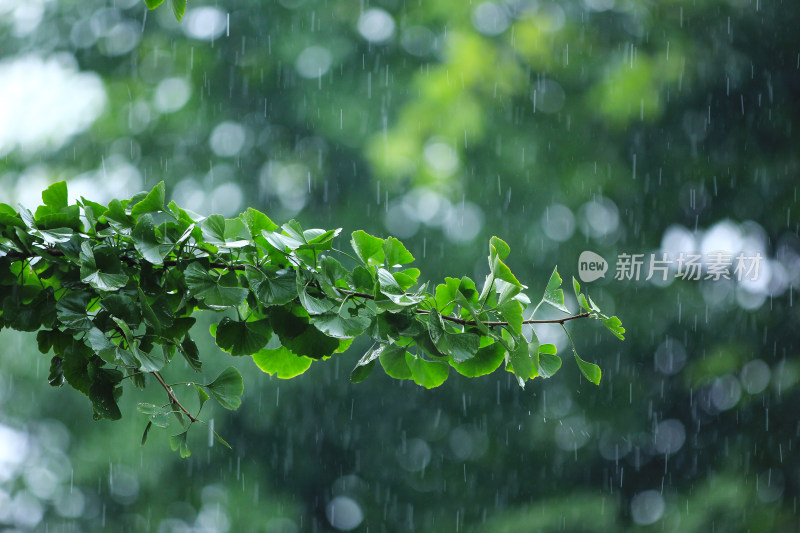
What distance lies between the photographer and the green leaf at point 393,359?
1.47 ft

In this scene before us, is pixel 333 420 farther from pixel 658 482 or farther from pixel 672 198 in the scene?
pixel 672 198

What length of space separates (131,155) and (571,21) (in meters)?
1.75

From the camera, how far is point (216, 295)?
401mm

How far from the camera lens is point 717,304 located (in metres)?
3.00

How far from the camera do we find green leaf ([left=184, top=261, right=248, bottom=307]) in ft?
1.31

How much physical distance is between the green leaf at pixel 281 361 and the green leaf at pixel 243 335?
26 millimetres

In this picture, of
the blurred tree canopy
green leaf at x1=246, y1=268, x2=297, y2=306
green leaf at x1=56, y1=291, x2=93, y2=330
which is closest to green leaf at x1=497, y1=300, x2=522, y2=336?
green leaf at x1=246, y1=268, x2=297, y2=306

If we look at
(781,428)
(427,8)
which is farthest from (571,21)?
(781,428)

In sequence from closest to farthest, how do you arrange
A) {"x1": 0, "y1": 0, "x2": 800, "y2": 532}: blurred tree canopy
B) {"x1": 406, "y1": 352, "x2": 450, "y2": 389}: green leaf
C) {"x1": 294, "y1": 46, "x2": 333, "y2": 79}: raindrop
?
{"x1": 406, "y1": 352, "x2": 450, "y2": 389}: green leaf < {"x1": 0, "y1": 0, "x2": 800, "y2": 532}: blurred tree canopy < {"x1": 294, "y1": 46, "x2": 333, "y2": 79}: raindrop

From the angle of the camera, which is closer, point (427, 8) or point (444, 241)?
point (444, 241)

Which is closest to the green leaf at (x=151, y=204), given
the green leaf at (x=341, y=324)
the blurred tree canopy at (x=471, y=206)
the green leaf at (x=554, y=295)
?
the green leaf at (x=341, y=324)

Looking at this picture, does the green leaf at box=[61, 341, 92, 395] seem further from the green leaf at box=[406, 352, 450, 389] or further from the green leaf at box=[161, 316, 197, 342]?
the green leaf at box=[406, 352, 450, 389]

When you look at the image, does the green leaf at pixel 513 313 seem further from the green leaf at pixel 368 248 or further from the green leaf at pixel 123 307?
the green leaf at pixel 123 307

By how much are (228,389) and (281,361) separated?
3cm
